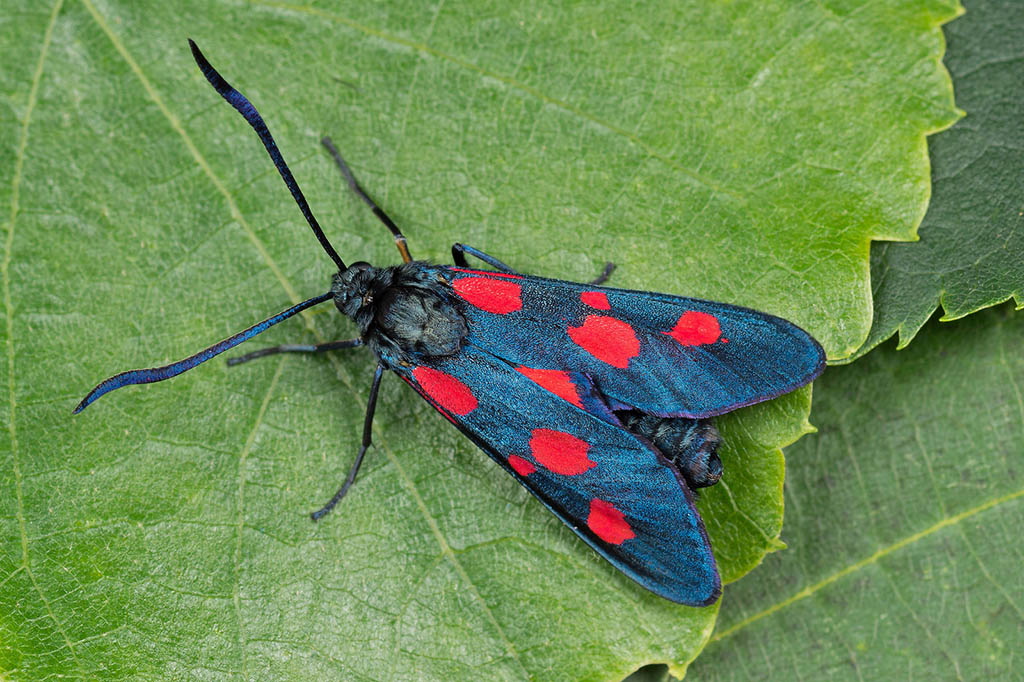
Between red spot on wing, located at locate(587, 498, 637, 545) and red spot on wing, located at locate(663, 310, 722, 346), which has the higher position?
red spot on wing, located at locate(663, 310, 722, 346)

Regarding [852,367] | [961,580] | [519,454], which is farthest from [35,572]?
[961,580]

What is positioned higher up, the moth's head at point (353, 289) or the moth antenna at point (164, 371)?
the moth's head at point (353, 289)

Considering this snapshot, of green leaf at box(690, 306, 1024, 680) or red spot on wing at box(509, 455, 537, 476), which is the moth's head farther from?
green leaf at box(690, 306, 1024, 680)

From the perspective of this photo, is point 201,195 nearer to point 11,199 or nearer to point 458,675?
point 11,199

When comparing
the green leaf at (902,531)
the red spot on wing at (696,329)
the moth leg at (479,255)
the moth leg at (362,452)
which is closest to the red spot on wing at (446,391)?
the moth leg at (362,452)

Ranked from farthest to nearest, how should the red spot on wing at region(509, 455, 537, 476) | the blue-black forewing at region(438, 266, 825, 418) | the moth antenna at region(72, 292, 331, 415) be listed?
the red spot on wing at region(509, 455, 537, 476)
the blue-black forewing at region(438, 266, 825, 418)
the moth antenna at region(72, 292, 331, 415)

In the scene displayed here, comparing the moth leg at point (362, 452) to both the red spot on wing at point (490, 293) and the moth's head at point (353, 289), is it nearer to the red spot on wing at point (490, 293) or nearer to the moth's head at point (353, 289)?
the moth's head at point (353, 289)

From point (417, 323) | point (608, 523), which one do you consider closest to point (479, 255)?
point (417, 323)

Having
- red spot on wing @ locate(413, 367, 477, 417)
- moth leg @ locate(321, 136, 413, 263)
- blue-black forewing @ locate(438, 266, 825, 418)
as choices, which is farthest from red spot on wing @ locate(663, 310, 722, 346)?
moth leg @ locate(321, 136, 413, 263)
